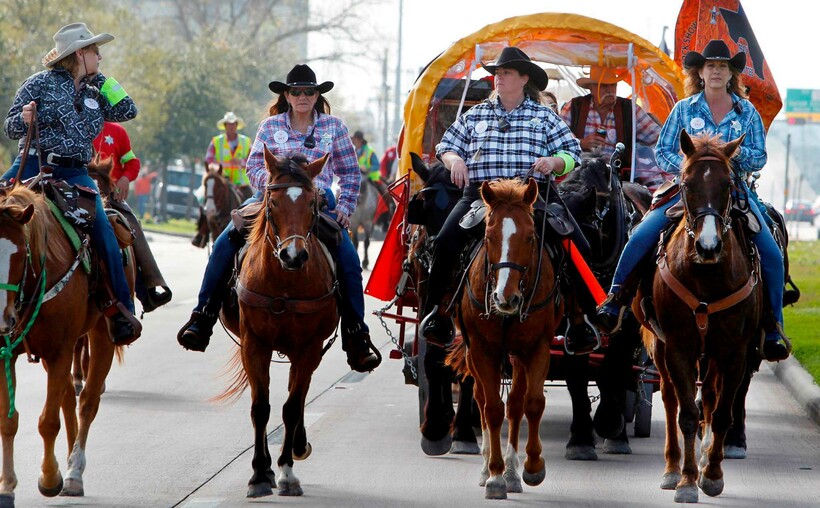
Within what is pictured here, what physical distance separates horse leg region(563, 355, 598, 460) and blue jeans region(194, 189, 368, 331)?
4.86 feet

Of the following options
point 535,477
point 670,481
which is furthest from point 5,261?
point 670,481

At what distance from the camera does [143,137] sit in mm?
52406

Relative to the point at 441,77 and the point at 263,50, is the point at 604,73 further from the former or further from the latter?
the point at 263,50

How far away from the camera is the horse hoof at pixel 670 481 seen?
896 cm

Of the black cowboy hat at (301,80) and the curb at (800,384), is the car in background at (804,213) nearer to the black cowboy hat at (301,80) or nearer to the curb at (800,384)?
the curb at (800,384)

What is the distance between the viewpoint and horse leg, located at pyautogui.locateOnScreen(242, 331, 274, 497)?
28.4 ft

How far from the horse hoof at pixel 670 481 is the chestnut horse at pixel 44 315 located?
3488 millimetres

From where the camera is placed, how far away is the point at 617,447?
10.3 m

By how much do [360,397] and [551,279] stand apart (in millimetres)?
4193

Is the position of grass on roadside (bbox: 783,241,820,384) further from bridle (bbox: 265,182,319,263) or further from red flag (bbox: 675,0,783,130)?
bridle (bbox: 265,182,319,263)

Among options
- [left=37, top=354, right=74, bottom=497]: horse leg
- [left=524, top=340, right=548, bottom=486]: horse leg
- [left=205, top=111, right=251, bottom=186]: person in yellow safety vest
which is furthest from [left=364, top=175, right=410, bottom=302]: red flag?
[left=205, top=111, right=251, bottom=186]: person in yellow safety vest

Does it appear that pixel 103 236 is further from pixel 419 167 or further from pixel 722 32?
pixel 722 32

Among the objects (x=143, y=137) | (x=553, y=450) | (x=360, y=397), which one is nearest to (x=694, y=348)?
(x=553, y=450)

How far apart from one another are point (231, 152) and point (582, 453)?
1398 cm
